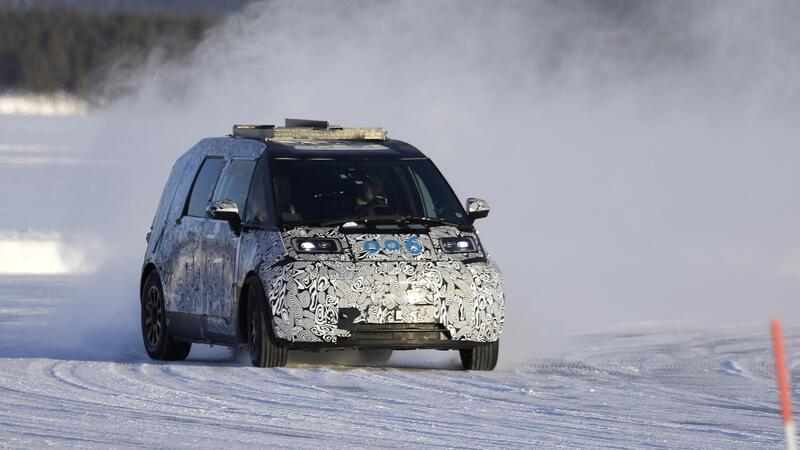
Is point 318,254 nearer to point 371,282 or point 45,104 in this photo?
point 371,282

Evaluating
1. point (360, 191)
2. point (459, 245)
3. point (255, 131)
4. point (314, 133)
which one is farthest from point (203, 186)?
point (459, 245)

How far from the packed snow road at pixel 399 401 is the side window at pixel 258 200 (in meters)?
0.92

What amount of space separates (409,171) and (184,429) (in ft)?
14.2

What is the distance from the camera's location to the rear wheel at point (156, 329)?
16.0 m

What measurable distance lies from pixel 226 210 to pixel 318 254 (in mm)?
833

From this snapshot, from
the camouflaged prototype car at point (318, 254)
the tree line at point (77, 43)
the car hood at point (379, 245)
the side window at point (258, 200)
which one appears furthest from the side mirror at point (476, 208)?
the tree line at point (77, 43)

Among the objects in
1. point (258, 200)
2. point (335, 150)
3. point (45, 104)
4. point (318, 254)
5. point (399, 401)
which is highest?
point (45, 104)

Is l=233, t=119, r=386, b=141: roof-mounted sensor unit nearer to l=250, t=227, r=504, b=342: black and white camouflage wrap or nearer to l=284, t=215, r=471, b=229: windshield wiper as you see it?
l=284, t=215, r=471, b=229: windshield wiper

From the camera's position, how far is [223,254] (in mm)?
15047

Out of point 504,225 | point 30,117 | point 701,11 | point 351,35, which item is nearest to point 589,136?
point 504,225

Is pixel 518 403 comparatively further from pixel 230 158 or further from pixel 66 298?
pixel 66 298

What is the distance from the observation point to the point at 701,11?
8381 cm

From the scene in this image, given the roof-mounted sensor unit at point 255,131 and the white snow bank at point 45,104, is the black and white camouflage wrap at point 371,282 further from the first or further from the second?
the white snow bank at point 45,104

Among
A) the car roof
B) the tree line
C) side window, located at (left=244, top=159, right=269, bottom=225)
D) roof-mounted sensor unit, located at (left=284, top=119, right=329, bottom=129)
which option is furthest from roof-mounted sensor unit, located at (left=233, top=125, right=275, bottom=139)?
the tree line
